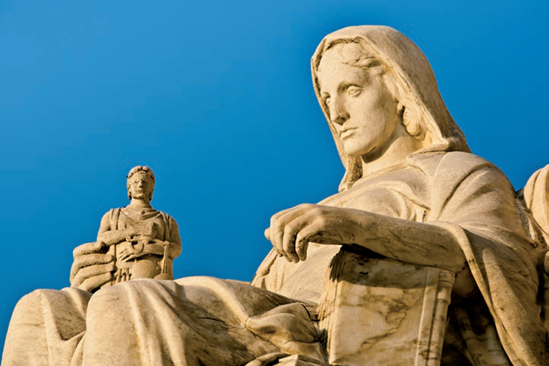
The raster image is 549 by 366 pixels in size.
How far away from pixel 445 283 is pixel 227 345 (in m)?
1.36

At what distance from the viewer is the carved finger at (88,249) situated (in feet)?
50.5

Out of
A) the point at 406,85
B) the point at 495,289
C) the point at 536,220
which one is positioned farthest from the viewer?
the point at 406,85

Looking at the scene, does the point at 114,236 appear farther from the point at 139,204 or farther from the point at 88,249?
the point at 139,204

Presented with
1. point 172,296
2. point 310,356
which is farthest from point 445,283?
point 172,296

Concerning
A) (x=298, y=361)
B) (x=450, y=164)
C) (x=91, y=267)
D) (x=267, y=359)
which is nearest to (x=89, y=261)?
(x=91, y=267)

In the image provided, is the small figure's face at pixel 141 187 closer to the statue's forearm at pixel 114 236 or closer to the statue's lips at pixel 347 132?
the statue's forearm at pixel 114 236

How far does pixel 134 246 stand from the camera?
50.9 ft

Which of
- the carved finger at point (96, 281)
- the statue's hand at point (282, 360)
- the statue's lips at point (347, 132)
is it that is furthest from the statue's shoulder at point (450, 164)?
the carved finger at point (96, 281)

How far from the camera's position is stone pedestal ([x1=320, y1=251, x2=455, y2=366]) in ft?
26.3

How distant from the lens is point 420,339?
317 inches

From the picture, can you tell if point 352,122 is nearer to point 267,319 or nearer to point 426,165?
point 426,165

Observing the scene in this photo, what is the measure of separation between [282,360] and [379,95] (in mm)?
2755

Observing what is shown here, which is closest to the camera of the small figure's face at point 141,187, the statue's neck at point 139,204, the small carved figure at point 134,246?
the small carved figure at point 134,246

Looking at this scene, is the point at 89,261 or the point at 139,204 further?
the point at 139,204
